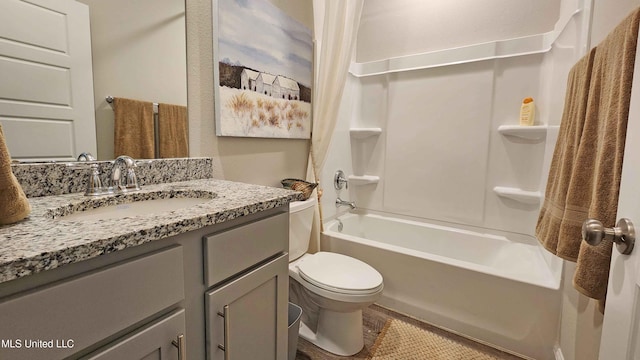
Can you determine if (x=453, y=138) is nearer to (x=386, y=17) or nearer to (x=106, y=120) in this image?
(x=386, y=17)

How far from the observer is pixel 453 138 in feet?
7.34

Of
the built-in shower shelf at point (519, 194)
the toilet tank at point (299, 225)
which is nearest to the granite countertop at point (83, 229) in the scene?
the toilet tank at point (299, 225)

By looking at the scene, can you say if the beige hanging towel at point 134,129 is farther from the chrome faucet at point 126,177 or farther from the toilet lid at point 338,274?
the toilet lid at point 338,274

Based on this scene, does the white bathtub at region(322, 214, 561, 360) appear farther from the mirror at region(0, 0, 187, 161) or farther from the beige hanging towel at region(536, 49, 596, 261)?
the mirror at region(0, 0, 187, 161)

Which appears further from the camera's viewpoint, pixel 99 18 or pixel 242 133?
pixel 242 133

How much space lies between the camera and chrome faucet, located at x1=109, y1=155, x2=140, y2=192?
964 millimetres

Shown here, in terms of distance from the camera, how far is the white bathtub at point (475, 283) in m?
1.49

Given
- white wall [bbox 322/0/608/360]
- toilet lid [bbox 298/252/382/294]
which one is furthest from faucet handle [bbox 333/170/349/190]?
toilet lid [bbox 298/252/382/294]

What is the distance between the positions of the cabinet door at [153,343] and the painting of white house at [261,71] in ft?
3.07

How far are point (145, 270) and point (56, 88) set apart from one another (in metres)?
0.71

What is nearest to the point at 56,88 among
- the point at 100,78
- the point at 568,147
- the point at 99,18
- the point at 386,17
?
the point at 100,78

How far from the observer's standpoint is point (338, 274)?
5.12 feet

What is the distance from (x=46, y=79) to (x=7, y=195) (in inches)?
19.0

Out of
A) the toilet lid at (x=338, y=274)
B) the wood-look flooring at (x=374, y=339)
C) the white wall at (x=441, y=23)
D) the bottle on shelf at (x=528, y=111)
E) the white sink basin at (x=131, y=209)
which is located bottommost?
the wood-look flooring at (x=374, y=339)
